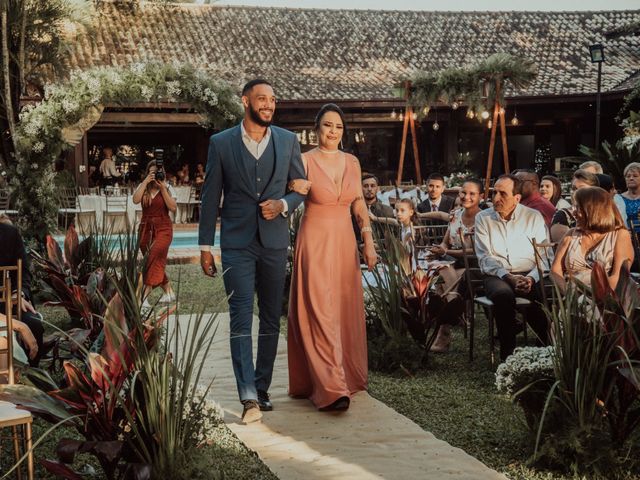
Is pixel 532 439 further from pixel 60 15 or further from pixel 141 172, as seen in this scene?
pixel 141 172

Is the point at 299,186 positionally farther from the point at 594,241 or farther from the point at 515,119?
the point at 515,119

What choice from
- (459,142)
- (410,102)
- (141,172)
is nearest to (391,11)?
(459,142)

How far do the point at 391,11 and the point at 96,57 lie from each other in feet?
31.2

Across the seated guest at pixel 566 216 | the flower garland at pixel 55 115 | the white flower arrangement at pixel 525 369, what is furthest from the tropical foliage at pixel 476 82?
the white flower arrangement at pixel 525 369

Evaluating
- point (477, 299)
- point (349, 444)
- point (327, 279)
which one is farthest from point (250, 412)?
point (477, 299)

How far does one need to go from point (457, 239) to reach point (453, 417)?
267 cm

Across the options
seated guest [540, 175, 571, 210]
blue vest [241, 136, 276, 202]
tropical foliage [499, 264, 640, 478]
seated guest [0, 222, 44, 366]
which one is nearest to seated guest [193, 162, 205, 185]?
seated guest [540, 175, 571, 210]

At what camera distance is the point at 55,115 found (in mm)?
11188

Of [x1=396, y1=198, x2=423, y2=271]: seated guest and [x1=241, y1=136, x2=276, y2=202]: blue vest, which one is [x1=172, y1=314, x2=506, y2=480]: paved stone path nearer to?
[x1=241, y1=136, x2=276, y2=202]: blue vest

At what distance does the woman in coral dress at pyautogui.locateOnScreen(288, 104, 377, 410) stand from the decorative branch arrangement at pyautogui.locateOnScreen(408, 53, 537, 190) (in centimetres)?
822

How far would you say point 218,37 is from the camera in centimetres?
2406

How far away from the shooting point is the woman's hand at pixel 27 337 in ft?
15.1

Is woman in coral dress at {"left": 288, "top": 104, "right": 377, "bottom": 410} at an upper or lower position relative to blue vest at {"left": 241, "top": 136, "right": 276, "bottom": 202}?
lower

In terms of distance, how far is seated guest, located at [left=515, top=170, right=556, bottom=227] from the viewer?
24.4 feet
